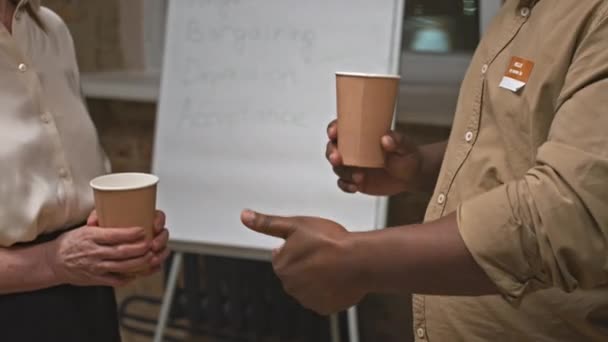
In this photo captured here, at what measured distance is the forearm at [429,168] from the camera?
1.13m

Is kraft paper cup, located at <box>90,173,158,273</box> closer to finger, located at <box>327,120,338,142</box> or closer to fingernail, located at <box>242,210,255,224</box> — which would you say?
fingernail, located at <box>242,210,255,224</box>

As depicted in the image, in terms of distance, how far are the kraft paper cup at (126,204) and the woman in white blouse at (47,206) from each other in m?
0.02

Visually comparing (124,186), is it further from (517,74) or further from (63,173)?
(517,74)

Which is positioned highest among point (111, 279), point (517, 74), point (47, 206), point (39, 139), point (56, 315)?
point (517, 74)

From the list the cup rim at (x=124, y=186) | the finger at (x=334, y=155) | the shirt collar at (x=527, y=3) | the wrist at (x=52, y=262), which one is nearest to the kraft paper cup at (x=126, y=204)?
the cup rim at (x=124, y=186)

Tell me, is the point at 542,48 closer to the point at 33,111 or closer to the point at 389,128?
the point at 389,128

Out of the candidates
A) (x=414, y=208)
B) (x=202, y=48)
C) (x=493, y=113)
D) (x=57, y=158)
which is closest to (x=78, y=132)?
(x=57, y=158)

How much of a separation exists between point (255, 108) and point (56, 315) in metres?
0.91

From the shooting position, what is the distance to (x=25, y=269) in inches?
38.3

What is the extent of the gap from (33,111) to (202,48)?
3.02 feet

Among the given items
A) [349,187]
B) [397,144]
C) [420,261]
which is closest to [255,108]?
[349,187]

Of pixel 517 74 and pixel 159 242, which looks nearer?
pixel 517 74

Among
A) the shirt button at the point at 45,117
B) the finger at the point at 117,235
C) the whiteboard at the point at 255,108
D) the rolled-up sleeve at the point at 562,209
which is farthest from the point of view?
the whiteboard at the point at 255,108

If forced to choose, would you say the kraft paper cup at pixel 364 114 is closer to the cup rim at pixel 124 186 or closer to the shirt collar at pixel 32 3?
the cup rim at pixel 124 186
